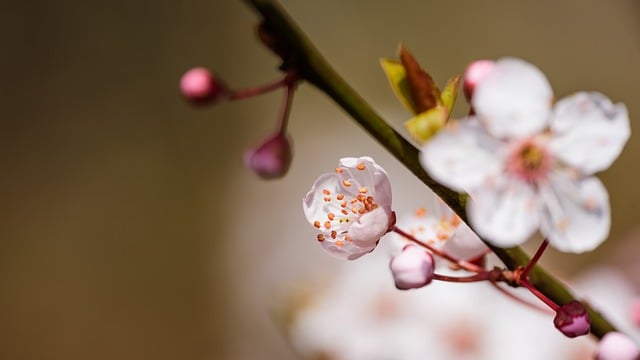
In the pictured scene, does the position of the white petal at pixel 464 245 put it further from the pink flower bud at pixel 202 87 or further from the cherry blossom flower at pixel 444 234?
the pink flower bud at pixel 202 87

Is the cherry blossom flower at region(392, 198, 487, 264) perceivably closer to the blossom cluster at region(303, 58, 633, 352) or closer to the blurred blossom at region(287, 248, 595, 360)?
the blossom cluster at region(303, 58, 633, 352)

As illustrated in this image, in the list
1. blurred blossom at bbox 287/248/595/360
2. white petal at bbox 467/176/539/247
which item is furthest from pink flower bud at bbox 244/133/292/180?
blurred blossom at bbox 287/248/595/360

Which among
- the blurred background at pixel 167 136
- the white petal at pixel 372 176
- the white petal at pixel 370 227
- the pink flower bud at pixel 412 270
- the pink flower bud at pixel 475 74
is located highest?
the pink flower bud at pixel 475 74

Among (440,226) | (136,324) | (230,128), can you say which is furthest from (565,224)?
(230,128)

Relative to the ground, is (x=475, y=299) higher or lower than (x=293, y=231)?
higher

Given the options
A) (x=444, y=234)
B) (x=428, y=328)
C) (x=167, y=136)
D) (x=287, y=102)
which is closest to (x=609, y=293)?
(x=428, y=328)

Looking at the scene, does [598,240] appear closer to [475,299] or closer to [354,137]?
[475,299]

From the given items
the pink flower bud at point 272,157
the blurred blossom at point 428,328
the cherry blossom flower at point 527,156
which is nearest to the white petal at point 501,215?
the cherry blossom flower at point 527,156
